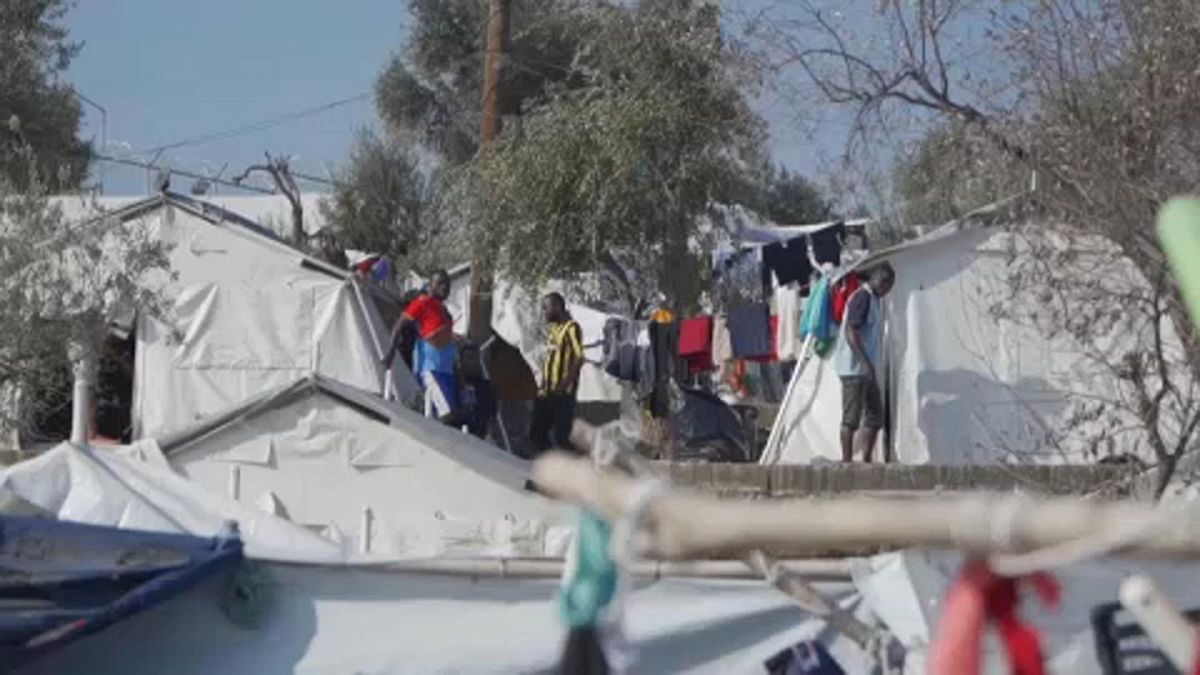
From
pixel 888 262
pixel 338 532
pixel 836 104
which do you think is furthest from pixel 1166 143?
pixel 888 262

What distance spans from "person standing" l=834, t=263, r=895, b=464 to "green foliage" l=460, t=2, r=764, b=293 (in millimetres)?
4965

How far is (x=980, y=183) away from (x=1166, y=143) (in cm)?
142

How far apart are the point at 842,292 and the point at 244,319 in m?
6.98

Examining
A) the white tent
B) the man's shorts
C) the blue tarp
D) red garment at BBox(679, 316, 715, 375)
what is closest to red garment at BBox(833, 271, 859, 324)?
the man's shorts

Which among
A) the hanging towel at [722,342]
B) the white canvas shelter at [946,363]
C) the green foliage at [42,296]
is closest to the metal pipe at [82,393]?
the green foliage at [42,296]

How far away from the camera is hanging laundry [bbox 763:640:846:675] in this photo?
679cm

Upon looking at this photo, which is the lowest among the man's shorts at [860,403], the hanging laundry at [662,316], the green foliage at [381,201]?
the man's shorts at [860,403]

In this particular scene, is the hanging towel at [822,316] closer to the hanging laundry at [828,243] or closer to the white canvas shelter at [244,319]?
the hanging laundry at [828,243]

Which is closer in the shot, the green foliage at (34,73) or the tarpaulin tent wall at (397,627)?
the tarpaulin tent wall at (397,627)

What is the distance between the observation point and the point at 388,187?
138ft

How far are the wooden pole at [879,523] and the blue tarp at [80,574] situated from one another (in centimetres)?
554

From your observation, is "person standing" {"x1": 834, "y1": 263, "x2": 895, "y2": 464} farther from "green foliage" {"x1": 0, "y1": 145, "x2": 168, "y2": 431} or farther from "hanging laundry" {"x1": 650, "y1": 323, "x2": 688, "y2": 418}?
"green foliage" {"x1": 0, "y1": 145, "x2": 168, "y2": 431}

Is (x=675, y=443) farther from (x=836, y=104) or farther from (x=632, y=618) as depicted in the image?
(x=632, y=618)

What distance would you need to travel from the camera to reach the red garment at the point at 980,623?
2.18 m
